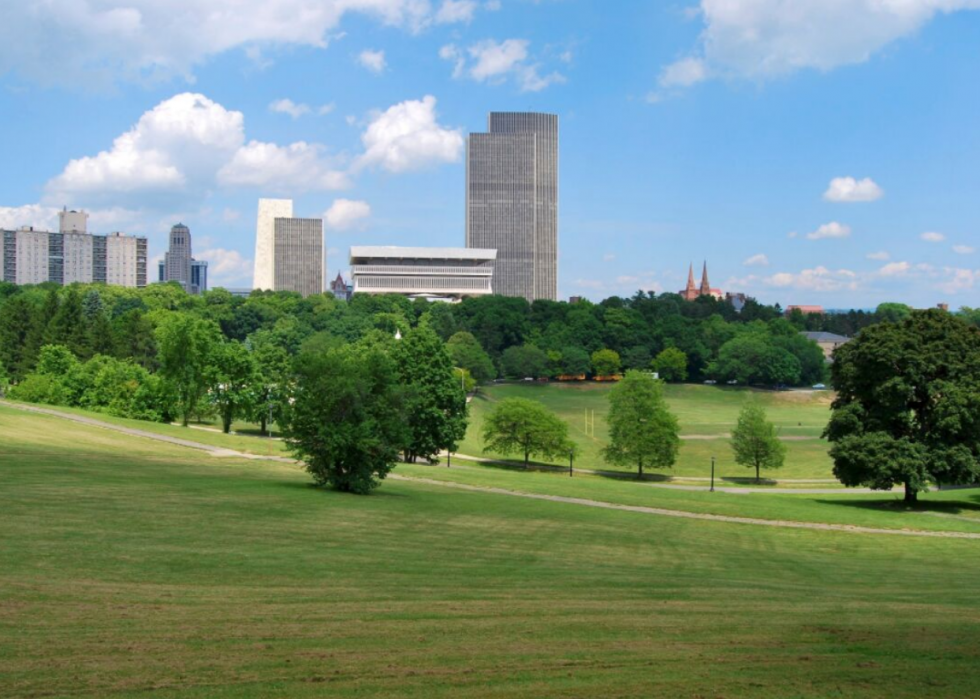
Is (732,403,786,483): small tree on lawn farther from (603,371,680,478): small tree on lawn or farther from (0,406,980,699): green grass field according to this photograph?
(0,406,980,699): green grass field

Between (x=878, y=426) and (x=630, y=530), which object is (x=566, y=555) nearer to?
(x=630, y=530)

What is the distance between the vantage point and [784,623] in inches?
623

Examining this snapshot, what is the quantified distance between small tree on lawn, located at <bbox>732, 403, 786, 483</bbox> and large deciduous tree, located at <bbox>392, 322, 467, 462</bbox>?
66.1 feet

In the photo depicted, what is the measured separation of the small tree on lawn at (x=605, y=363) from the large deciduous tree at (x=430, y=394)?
82.7 metres

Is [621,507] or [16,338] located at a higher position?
[16,338]

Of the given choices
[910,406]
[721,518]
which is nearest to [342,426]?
[721,518]

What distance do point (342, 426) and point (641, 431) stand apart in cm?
3513

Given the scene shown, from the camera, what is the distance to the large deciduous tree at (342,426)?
3344cm

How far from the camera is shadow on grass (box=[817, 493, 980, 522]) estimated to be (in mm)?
42562

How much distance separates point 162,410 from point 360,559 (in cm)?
5213

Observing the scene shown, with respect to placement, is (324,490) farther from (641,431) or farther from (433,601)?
(641,431)

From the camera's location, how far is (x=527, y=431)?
64875mm

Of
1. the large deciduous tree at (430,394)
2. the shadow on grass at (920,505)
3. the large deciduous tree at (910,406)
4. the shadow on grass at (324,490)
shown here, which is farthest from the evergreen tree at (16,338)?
the shadow on grass at (920,505)

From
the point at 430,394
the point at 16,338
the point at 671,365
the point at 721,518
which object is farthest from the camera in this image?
the point at 671,365
